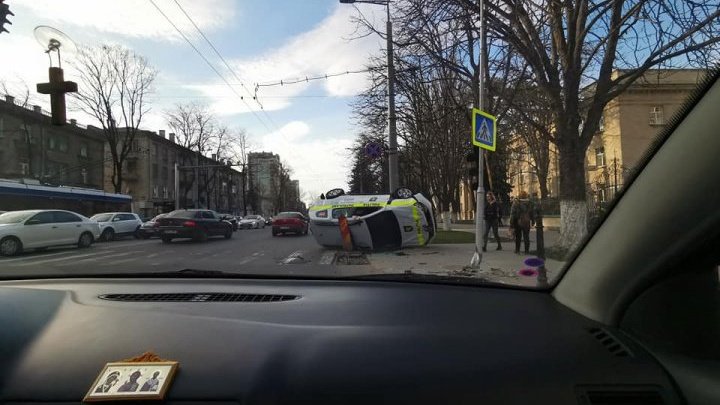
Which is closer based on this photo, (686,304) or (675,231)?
(675,231)

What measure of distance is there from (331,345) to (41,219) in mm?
1912

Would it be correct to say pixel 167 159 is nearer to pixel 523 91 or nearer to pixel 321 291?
pixel 321 291

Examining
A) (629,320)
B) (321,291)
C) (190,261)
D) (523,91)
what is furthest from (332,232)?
(523,91)

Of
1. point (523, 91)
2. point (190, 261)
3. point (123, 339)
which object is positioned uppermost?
point (523, 91)

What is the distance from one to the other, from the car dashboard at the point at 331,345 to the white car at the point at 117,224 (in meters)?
0.69

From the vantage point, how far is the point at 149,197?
385 centimetres

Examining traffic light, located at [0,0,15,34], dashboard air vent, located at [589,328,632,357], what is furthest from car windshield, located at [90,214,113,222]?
dashboard air vent, located at [589,328,632,357]

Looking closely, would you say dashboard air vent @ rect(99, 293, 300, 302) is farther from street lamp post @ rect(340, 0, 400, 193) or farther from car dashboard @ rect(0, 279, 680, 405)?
street lamp post @ rect(340, 0, 400, 193)

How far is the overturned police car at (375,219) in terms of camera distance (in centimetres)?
396

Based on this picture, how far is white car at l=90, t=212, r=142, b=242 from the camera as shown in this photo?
3.22 metres

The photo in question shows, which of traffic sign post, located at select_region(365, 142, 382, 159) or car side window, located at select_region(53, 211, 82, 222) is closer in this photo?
car side window, located at select_region(53, 211, 82, 222)

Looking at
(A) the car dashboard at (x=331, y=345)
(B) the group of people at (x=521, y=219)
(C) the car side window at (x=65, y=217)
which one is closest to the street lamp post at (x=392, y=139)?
(B) the group of people at (x=521, y=219)

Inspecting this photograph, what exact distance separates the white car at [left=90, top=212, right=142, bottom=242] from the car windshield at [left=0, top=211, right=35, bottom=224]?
1.51 feet

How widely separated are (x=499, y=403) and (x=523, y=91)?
13596 millimetres
